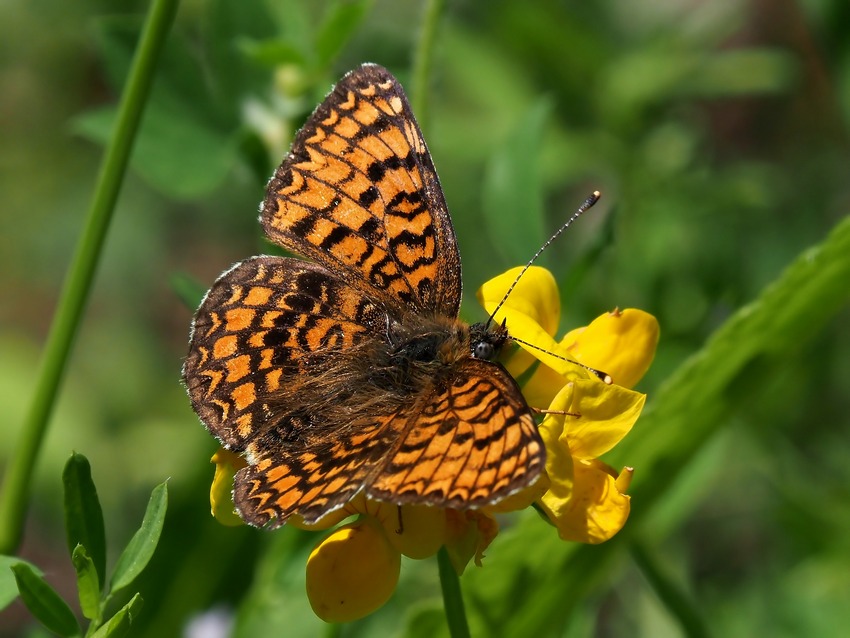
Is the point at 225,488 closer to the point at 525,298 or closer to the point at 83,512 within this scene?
the point at 83,512

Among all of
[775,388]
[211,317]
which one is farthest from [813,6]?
[211,317]

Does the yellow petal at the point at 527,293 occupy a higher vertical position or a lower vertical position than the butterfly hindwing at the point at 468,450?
higher

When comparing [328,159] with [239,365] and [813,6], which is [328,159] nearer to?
[239,365]

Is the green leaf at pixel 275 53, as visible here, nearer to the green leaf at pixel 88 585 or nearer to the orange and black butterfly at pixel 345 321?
the orange and black butterfly at pixel 345 321

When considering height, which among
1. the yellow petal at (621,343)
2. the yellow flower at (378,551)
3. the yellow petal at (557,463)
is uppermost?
the yellow petal at (621,343)

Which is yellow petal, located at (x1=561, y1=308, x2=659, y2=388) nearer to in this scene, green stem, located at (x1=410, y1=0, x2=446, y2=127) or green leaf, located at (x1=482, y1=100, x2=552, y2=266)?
green leaf, located at (x1=482, y1=100, x2=552, y2=266)

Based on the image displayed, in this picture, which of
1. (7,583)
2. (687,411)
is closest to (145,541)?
(7,583)

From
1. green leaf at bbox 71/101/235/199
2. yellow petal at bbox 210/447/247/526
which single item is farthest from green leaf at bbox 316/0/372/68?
yellow petal at bbox 210/447/247/526

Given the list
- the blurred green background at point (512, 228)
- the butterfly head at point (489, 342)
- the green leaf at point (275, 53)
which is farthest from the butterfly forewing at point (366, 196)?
the green leaf at point (275, 53)
